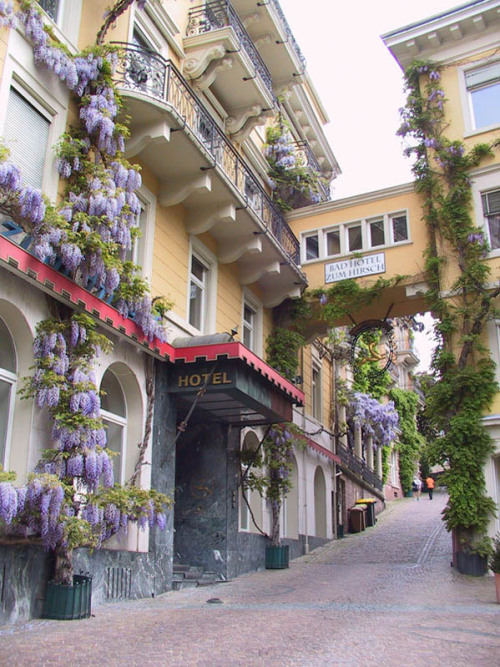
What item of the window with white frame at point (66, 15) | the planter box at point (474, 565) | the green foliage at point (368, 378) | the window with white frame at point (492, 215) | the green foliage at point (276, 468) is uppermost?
the window with white frame at point (66, 15)

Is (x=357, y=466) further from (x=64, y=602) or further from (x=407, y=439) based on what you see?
(x=64, y=602)

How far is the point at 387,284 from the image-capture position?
1880 centimetres

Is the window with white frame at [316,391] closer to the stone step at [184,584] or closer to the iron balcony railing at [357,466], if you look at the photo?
the iron balcony railing at [357,466]

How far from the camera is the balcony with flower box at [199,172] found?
12.8m

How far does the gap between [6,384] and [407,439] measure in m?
34.4

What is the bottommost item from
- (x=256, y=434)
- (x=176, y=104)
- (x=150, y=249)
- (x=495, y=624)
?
(x=495, y=624)

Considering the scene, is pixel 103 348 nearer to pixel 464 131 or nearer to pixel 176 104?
pixel 176 104

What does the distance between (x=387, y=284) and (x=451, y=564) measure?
7367 mm

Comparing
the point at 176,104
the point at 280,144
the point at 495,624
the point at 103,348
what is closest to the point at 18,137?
the point at 103,348

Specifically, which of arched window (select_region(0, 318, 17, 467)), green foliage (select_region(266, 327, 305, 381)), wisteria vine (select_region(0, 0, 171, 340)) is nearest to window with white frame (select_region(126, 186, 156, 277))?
wisteria vine (select_region(0, 0, 171, 340))

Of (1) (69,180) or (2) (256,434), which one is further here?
(2) (256,434)

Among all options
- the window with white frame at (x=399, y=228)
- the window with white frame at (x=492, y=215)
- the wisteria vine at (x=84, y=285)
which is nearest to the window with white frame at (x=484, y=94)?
the window with white frame at (x=492, y=215)

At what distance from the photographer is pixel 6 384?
9477 millimetres

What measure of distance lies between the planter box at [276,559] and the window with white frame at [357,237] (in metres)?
8.43
